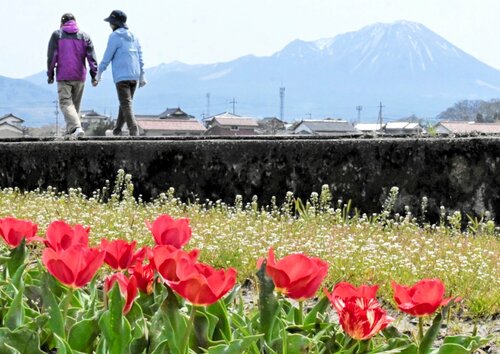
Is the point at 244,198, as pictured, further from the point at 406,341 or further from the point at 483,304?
the point at 406,341

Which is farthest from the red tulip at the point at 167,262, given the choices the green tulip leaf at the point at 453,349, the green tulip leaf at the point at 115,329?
the green tulip leaf at the point at 453,349

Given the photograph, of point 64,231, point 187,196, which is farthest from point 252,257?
point 187,196

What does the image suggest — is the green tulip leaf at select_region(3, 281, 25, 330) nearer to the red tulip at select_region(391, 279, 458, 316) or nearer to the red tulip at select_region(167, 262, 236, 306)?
the red tulip at select_region(167, 262, 236, 306)

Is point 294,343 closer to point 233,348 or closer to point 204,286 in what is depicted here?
point 233,348

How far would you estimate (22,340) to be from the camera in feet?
6.82

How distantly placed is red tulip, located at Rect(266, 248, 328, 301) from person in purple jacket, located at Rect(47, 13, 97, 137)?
10.8 metres

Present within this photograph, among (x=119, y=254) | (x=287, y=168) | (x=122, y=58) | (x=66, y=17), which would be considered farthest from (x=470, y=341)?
(x=66, y=17)

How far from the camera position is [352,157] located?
8.81 metres

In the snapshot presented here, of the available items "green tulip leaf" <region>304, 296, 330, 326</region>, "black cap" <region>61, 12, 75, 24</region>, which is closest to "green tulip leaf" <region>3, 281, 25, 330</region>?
"green tulip leaf" <region>304, 296, 330, 326</region>

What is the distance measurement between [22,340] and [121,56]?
11.1 m

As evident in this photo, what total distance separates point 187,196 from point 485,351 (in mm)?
6643

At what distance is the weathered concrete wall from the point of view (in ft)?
27.4

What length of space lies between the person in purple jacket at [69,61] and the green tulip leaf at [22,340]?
10657 millimetres

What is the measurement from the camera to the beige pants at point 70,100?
12.6m
